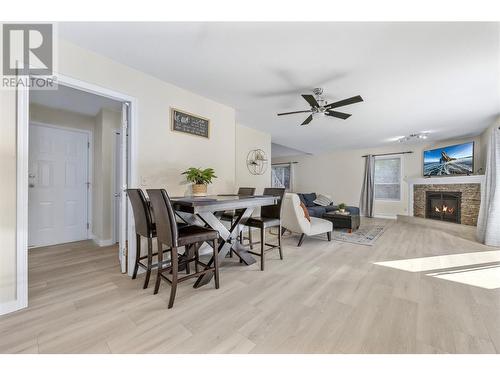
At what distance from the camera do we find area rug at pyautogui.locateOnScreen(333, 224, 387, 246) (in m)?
3.74

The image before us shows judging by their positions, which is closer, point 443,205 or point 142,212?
point 142,212

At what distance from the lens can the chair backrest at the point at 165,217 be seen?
169 centimetres

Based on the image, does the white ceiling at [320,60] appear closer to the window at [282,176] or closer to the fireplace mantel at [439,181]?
the fireplace mantel at [439,181]

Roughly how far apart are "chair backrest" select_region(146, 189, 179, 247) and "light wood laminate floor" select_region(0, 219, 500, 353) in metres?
0.55

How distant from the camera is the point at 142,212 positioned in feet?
6.63

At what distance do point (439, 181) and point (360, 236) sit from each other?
3162mm

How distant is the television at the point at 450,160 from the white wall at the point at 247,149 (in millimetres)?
4498

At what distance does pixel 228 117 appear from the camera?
11.6 ft

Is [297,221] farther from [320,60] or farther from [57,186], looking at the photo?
[57,186]

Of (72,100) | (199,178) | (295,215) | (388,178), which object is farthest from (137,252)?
(388,178)

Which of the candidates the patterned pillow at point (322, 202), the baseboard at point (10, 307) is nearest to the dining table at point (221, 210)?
the baseboard at point (10, 307)
